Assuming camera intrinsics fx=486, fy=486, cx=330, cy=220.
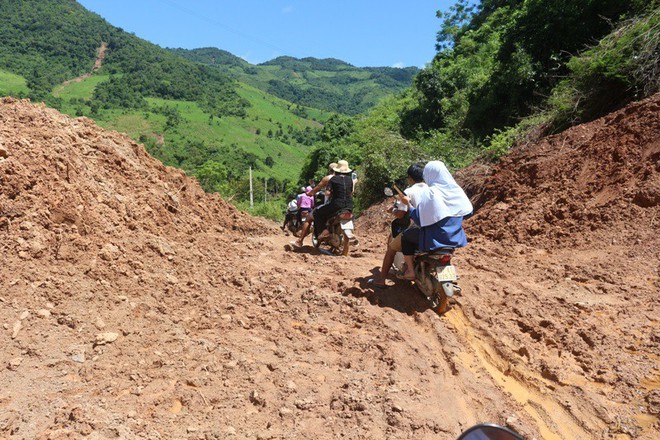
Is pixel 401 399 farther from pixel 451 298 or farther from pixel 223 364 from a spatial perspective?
pixel 451 298

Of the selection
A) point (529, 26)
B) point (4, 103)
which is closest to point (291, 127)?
point (529, 26)

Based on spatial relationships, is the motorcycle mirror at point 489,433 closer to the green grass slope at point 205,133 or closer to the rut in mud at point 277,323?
the rut in mud at point 277,323

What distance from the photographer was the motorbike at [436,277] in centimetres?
492

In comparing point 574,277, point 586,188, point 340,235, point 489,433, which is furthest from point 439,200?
point 586,188

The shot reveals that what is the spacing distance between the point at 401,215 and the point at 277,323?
1883 mm

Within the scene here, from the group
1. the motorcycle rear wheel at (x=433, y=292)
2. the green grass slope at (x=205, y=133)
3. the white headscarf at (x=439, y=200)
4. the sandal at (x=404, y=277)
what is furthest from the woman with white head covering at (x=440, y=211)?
the green grass slope at (x=205, y=133)

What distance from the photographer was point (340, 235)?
7.85 m

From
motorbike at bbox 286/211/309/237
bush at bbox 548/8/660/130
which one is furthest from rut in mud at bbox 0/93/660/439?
motorbike at bbox 286/211/309/237

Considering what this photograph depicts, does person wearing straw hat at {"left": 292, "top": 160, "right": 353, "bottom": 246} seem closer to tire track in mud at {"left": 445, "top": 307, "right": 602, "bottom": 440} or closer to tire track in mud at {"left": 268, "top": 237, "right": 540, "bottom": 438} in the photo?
tire track in mud at {"left": 268, "top": 237, "right": 540, "bottom": 438}

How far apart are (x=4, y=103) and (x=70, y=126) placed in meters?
0.86

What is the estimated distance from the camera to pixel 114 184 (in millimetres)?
6477

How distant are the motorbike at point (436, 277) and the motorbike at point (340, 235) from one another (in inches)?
86.8

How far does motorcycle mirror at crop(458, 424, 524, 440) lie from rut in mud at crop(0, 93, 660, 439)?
71.8 inches

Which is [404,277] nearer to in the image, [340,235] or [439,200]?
[439,200]
